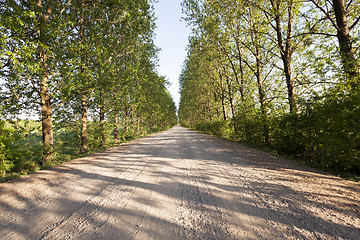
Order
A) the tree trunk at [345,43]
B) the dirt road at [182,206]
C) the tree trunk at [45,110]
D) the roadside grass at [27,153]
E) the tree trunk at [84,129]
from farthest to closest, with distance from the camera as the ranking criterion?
the tree trunk at [84,129] → the tree trunk at [45,110] → the roadside grass at [27,153] → the tree trunk at [345,43] → the dirt road at [182,206]

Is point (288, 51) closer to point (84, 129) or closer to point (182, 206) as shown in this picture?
point (182, 206)

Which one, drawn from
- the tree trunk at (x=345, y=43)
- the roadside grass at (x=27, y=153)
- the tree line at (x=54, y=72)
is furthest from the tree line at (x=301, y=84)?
the roadside grass at (x=27, y=153)

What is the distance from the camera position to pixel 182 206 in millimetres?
2943

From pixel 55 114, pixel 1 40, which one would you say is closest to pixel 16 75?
pixel 1 40

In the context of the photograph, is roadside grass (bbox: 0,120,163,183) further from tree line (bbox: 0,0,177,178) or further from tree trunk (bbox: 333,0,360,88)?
tree trunk (bbox: 333,0,360,88)

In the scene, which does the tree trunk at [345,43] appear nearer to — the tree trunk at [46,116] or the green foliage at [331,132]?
the green foliage at [331,132]

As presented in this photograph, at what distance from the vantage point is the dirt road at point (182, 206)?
7.43ft

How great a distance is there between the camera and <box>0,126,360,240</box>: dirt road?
227 cm

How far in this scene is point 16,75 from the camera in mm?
6078

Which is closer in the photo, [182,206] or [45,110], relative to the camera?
[182,206]

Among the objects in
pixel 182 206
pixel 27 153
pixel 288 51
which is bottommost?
pixel 182 206

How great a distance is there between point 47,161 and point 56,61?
462cm

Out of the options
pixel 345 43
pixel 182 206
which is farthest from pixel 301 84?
pixel 182 206

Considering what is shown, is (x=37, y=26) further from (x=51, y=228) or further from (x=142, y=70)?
(x=142, y=70)
